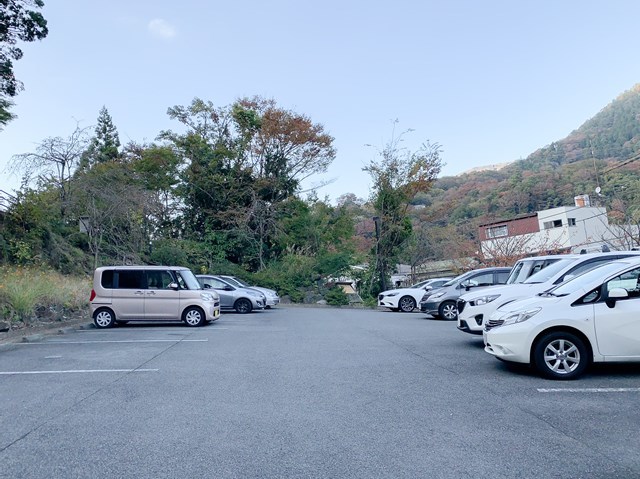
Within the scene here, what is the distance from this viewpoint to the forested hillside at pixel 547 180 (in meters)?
37.8

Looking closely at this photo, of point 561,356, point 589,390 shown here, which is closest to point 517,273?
point 561,356

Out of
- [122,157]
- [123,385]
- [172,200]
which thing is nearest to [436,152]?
[172,200]

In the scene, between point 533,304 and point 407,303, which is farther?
point 407,303

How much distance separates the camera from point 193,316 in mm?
16312

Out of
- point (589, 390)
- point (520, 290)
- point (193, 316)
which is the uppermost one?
point (520, 290)

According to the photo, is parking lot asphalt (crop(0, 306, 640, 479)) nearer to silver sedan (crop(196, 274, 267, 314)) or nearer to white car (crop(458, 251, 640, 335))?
white car (crop(458, 251, 640, 335))

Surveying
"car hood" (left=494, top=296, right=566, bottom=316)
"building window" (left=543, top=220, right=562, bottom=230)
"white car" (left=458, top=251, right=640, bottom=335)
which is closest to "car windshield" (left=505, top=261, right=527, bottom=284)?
"white car" (left=458, top=251, right=640, bottom=335)

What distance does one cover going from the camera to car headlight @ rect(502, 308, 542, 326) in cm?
754

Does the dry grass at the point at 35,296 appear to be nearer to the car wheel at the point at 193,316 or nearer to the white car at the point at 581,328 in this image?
the car wheel at the point at 193,316

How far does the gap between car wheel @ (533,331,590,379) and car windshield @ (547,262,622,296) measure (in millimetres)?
697

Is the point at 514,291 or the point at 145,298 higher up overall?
the point at 145,298

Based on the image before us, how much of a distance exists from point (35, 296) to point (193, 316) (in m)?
4.33

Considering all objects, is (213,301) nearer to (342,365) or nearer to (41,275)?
→ (41,275)

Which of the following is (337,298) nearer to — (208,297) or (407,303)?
(407,303)
